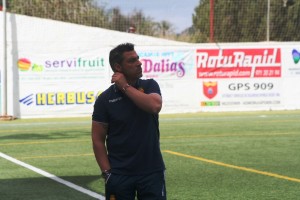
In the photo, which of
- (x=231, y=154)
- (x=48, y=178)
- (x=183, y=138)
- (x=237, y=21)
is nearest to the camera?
(x=48, y=178)

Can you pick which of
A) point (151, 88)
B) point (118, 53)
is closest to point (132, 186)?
point (151, 88)

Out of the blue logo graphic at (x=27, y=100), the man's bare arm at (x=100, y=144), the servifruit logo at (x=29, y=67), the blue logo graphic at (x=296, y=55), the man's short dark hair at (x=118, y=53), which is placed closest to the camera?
the man's short dark hair at (x=118, y=53)

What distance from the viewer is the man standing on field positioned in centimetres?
461

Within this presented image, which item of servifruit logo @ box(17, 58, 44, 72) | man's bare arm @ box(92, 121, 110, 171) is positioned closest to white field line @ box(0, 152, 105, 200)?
man's bare arm @ box(92, 121, 110, 171)

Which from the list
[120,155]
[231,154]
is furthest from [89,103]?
[120,155]

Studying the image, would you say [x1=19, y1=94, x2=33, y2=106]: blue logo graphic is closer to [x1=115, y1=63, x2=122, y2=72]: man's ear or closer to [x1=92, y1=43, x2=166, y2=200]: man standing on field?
[x1=92, y1=43, x2=166, y2=200]: man standing on field

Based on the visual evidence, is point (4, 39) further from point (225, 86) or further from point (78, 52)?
point (225, 86)

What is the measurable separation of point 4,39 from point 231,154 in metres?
14.3

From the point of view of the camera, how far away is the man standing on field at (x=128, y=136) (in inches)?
182

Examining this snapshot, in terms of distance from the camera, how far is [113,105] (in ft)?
15.3

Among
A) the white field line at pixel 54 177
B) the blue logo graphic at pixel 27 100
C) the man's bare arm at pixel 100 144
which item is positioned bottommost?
the white field line at pixel 54 177

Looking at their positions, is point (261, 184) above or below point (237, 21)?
below

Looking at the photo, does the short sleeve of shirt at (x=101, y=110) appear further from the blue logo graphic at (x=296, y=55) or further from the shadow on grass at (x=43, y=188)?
the blue logo graphic at (x=296, y=55)

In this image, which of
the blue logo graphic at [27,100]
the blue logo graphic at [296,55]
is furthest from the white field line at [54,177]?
the blue logo graphic at [296,55]
